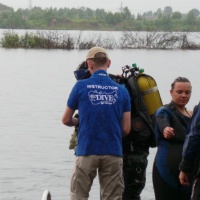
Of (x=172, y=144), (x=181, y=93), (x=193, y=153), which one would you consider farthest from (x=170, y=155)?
(x=193, y=153)

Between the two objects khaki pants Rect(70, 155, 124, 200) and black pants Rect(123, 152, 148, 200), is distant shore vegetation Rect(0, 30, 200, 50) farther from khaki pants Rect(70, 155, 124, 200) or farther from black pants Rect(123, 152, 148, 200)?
khaki pants Rect(70, 155, 124, 200)

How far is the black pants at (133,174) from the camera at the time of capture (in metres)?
8.11

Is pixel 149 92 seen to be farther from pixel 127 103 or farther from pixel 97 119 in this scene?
pixel 97 119

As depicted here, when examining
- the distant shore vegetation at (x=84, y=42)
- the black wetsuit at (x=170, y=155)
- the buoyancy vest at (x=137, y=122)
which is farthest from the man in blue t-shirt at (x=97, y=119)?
the distant shore vegetation at (x=84, y=42)

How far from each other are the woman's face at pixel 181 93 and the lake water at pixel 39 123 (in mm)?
4998

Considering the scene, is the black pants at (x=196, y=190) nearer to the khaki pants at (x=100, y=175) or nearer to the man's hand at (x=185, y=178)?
the man's hand at (x=185, y=178)

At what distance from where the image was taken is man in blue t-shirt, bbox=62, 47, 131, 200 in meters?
7.16

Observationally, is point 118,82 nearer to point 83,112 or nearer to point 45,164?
point 83,112

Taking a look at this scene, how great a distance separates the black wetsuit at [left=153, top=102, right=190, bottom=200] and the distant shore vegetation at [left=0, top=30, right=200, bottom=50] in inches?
2509

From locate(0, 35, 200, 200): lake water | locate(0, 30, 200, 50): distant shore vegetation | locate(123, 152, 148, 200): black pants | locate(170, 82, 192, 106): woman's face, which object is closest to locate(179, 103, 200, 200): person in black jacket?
locate(170, 82, 192, 106): woman's face

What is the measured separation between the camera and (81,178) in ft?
24.1

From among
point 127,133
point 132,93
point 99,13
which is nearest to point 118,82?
point 132,93

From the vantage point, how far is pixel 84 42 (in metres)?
72.9

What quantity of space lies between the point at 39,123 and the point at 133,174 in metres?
15.2
